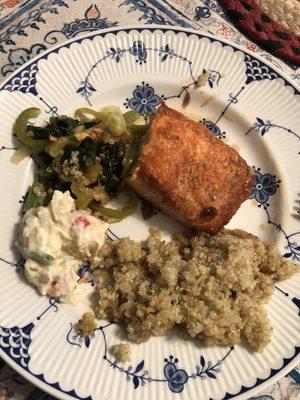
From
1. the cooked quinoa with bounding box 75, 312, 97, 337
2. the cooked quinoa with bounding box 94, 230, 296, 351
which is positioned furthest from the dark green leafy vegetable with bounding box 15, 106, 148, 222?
the cooked quinoa with bounding box 75, 312, 97, 337

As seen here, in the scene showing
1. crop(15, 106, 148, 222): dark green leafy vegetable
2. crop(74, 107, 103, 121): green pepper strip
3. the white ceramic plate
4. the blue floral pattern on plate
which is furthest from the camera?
the blue floral pattern on plate

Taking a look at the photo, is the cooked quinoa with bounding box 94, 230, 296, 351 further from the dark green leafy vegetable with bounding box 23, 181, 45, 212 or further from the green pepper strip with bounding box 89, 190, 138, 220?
the dark green leafy vegetable with bounding box 23, 181, 45, 212

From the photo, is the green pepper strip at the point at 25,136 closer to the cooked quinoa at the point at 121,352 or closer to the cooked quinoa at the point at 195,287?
the cooked quinoa at the point at 195,287

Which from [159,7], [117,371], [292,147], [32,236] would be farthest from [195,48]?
[117,371]

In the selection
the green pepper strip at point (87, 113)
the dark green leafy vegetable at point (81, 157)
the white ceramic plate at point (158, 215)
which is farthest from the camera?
the green pepper strip at point (87, 113)

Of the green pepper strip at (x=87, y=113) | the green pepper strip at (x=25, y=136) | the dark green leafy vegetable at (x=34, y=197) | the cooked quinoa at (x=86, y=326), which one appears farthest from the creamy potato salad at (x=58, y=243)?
the green pepper strip at (x=87, y=113)

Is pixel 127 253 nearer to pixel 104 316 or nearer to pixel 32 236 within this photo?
pixel 104 316
